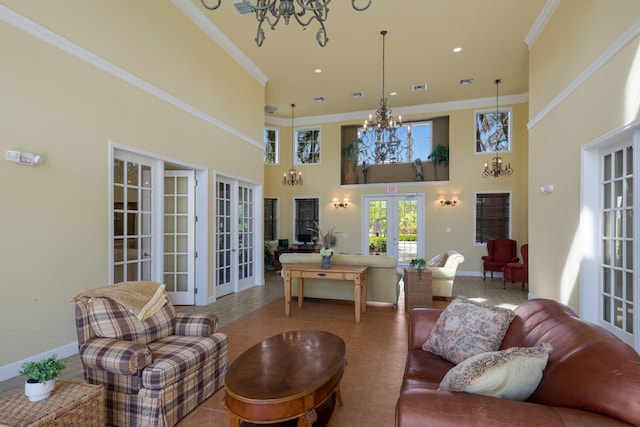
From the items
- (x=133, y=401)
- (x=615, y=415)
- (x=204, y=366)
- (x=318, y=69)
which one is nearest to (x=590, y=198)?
(x=615, y=415)

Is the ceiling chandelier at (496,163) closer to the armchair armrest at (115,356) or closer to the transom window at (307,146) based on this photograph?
the transom window at (307,146)

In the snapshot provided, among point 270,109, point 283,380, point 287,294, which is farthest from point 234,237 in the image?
point 283,380

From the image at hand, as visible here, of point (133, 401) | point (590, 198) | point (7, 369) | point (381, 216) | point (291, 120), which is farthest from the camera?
point (291, 120)

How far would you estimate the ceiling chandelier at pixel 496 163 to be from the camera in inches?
312

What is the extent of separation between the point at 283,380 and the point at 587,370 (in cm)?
150

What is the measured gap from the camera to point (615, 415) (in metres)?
1.07

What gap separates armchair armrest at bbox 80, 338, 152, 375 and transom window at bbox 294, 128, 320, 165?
8.44 metres

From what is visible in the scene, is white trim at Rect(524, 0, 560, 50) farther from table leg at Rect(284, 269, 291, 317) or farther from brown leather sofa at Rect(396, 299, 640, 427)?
table leg at Rect(284, 269, 291, 317)

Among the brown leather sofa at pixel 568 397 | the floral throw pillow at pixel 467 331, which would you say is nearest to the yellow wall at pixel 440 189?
the floral throw pillow at pixel 467 331

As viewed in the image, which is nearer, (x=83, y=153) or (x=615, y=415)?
(x=615, y=415)

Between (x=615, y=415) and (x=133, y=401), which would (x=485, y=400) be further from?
(x=133, y=401)

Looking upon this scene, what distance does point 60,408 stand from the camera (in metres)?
1.73

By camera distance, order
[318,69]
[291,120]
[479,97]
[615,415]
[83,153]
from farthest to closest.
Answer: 1. [291,120]
2. [479,97]
3. [318,69]
4. [83,153]
5. [615,415]

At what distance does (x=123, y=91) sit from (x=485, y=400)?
15.0ft
